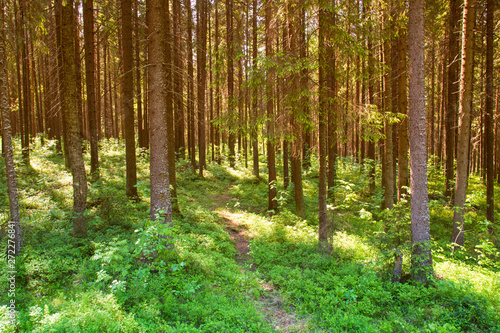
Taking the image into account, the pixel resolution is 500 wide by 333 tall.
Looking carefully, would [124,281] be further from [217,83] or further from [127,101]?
[217,83]

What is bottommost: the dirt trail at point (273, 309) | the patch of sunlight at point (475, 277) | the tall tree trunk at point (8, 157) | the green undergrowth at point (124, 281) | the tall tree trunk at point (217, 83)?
A: the dirt trail at point (273, 309)

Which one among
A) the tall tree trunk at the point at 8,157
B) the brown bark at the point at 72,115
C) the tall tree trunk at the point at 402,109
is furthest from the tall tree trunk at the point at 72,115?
the tall tree trunk at the point at 402,109

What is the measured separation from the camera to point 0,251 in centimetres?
612

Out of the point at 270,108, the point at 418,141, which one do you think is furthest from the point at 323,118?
the point at 270,108

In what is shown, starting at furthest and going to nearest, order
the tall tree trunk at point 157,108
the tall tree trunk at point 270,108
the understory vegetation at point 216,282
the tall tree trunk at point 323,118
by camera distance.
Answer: the tall tree trunk at point 270,108 < the tall tree trunk at point 323,118 < the tall tree trunk at point 157,108 < the understory vegetation at point 216,282

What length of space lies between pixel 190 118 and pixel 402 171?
48.1ft

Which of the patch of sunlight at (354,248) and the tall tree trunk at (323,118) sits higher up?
the tall tree trunk at (323,118)

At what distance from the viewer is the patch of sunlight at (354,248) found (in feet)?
25.9

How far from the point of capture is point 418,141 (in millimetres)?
6527

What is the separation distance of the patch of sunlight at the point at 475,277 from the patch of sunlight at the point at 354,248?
1657 mm

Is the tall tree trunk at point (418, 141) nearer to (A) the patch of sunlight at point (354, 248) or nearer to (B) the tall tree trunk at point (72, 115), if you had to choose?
(A) the patch of sunlight at point (354, 248)

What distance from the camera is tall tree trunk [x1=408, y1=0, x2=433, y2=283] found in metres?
6.45

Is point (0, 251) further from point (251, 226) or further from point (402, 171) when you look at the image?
point (402, 171)

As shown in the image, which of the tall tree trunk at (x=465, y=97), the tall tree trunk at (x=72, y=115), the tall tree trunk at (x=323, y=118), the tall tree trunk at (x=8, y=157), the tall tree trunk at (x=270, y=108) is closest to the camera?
the tall tree trunk at (x=8, y=157)
